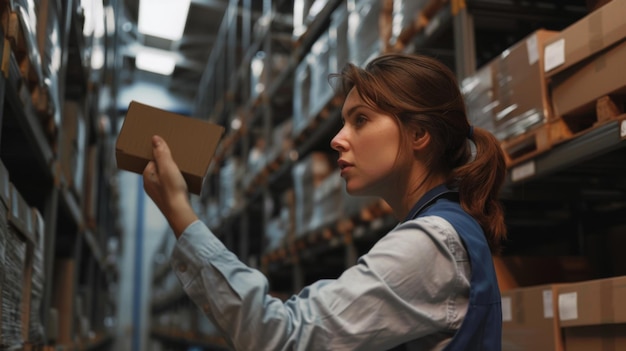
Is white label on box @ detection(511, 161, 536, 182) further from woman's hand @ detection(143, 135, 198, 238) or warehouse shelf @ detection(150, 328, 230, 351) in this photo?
warehouse shelf @ detection(150, 328, 230, 351)

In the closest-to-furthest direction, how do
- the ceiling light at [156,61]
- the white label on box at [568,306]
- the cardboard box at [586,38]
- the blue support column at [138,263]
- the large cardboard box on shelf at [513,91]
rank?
the cardboard box at [586,38], the white label on box at [568,306], the large cardboard box on shelf at [513,91], the ceiling light at [156,61], the blue support column at [138,263]

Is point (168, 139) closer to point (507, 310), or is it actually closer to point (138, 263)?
point (507, 310)

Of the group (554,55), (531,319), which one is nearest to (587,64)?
(554,55)

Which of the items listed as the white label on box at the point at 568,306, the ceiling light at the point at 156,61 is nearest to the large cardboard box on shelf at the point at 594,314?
the white label on box at the point at 568,306

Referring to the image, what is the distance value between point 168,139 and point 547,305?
64.4 inches

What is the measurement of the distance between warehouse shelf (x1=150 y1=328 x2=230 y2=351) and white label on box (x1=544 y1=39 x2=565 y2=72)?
242 inches

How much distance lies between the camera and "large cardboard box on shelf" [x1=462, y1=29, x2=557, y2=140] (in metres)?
2.87

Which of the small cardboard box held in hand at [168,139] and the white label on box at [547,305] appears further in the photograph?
the white label on box at [547,305]

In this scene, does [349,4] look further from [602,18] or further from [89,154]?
[602,18]

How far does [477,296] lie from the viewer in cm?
157

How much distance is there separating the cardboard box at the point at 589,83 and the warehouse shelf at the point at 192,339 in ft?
20.2

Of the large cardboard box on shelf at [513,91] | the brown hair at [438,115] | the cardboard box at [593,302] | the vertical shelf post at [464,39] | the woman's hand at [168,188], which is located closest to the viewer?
the woman's hand at [168,188]

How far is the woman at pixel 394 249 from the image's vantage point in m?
1.49

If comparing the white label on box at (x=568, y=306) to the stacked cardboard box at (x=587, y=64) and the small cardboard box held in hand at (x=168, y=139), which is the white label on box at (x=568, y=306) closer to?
the stacked cardboard box at (x=587, y=64)
